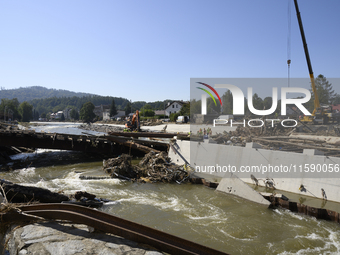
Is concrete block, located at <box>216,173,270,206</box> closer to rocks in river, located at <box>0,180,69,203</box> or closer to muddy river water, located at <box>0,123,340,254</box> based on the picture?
muddy river water, located at <box>0,123,340,254</box>

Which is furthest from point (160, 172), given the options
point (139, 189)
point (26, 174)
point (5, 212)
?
point (5, 212)

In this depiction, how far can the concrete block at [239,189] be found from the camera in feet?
32.6

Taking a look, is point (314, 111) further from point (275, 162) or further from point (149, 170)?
point (149, 170)

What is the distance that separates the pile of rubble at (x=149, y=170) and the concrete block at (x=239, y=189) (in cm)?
283

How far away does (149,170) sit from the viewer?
14359mm

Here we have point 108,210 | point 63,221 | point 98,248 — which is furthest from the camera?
point 108,210

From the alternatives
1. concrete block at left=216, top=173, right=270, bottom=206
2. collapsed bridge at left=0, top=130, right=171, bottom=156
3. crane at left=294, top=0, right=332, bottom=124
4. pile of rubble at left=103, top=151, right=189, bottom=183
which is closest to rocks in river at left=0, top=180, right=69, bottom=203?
pile of rubble at left=103, top=151, right=189, bottom=183

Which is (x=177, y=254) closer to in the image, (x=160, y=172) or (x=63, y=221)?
(x=63, y=221)

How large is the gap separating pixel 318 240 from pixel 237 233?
8.30ft

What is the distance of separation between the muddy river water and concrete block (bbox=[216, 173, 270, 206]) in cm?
29

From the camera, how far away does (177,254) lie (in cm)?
328

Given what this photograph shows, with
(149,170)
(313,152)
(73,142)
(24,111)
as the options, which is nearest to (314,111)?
(313,152)

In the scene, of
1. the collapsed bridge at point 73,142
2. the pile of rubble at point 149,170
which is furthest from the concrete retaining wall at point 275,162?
the collapsed bridge at point 73,142

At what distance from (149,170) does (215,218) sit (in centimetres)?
650
